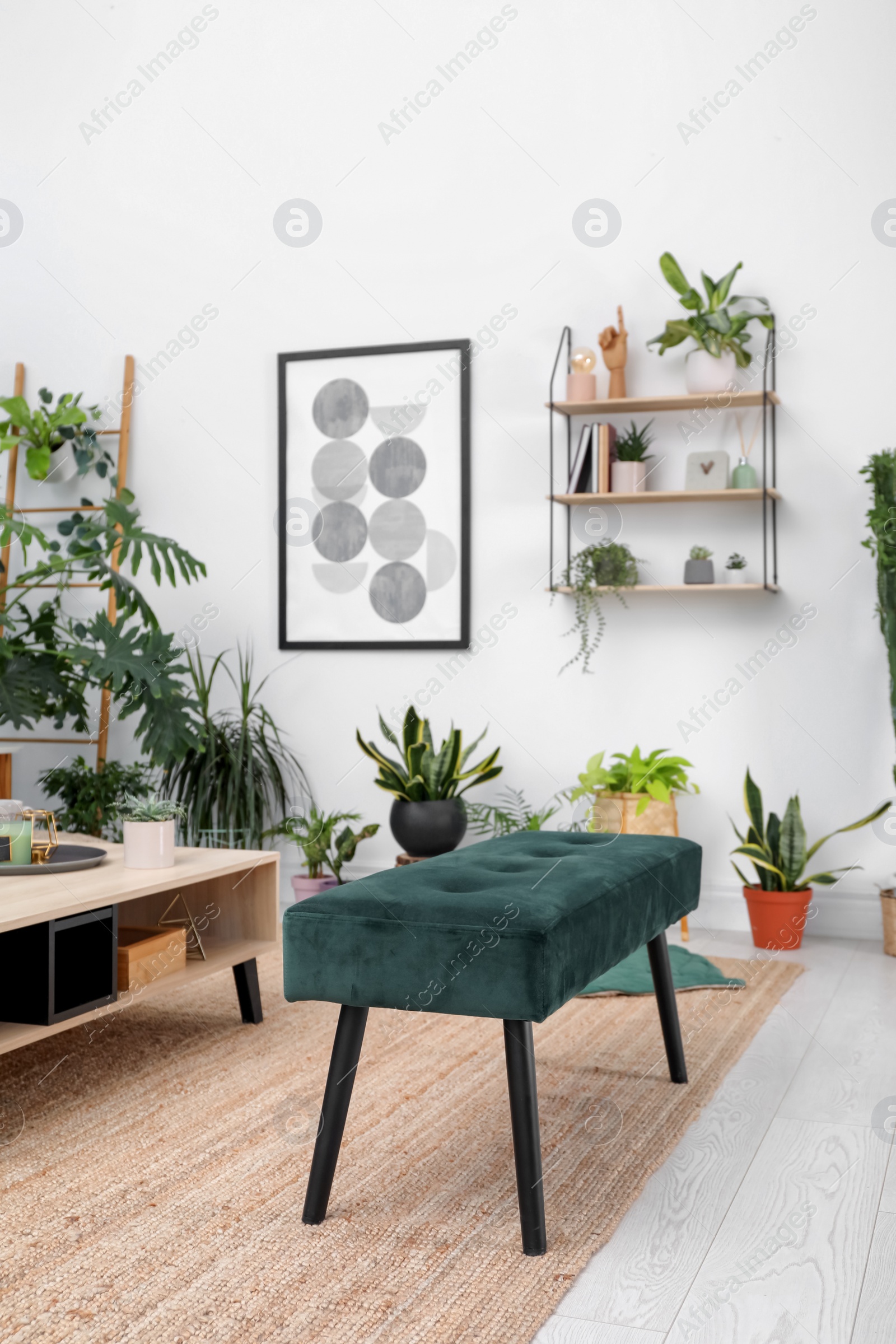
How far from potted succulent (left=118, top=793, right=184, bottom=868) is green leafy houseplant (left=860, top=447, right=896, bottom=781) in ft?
6.96

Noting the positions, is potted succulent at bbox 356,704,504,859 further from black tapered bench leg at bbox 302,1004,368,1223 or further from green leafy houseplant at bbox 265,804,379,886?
black tapered bench leg at bbox 302,1004,368,1223

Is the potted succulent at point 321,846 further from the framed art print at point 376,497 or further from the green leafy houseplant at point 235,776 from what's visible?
the framed art print at point 376,497

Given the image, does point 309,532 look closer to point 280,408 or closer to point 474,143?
point 280,408

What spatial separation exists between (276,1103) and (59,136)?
411cm

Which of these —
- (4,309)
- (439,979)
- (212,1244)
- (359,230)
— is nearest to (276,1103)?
(212,1244)

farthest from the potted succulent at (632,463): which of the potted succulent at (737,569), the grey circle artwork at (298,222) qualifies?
the grey circle artwork at (298,222)

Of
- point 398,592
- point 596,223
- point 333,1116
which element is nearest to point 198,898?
point 333,1116

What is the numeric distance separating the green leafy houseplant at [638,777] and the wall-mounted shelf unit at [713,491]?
0.56 m

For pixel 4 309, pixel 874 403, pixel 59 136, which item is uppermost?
pixel 59 136

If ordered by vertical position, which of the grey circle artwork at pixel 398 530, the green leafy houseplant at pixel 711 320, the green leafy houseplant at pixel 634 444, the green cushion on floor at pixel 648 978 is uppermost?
the green leafy houseplant at pixel 711 320

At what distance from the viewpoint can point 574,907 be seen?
172cm

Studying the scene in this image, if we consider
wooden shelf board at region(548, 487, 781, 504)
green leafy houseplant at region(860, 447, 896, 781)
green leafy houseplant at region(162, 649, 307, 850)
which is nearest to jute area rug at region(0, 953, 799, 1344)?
green leafy houseplant at region(860, 447, 896, 781)

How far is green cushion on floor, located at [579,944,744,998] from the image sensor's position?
3.09 metres

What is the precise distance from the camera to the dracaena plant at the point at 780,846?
144 inches
